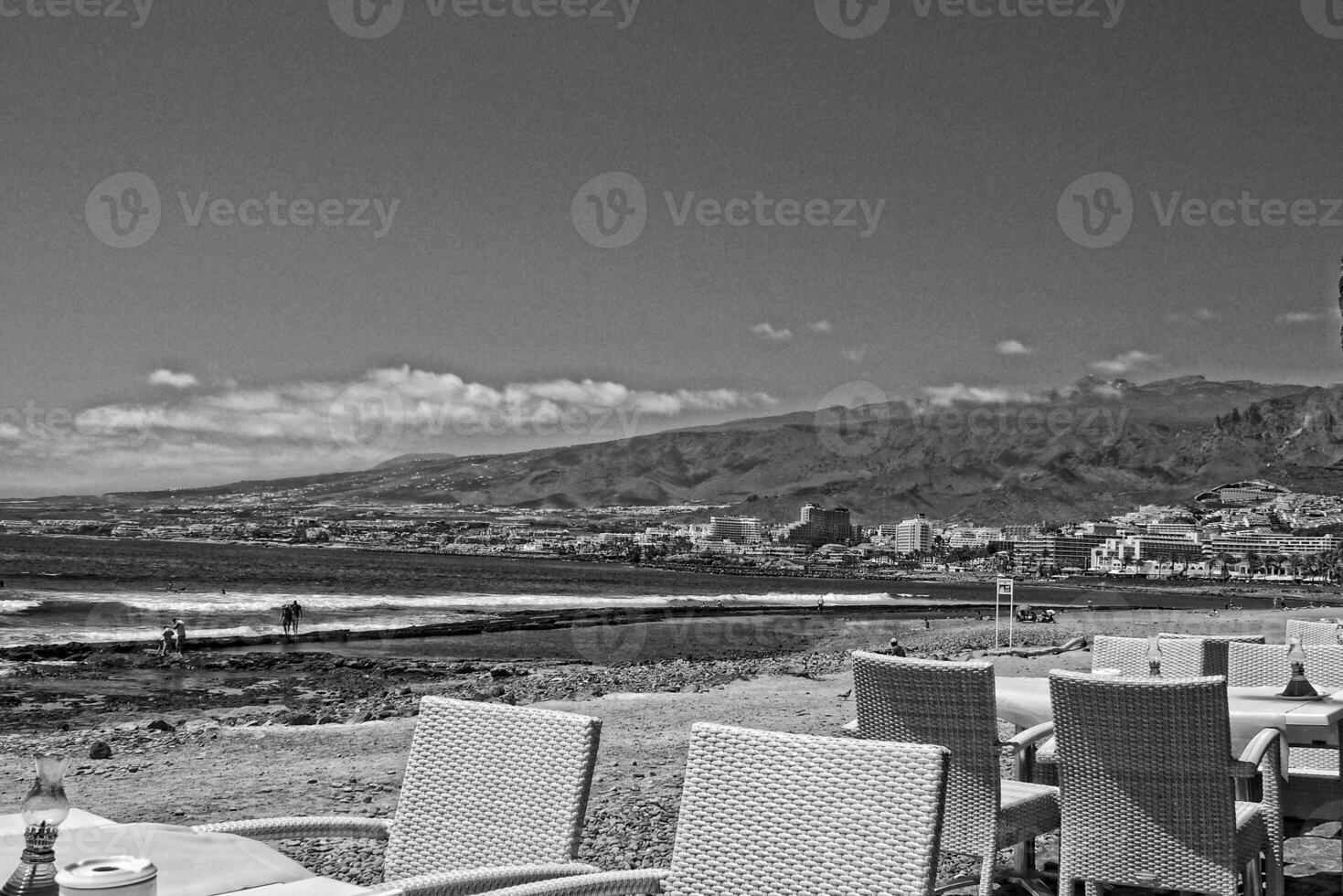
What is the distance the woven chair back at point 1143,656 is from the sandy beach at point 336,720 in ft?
3.30

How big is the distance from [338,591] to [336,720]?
Answer: 1740 inches

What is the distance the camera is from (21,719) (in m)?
13.6

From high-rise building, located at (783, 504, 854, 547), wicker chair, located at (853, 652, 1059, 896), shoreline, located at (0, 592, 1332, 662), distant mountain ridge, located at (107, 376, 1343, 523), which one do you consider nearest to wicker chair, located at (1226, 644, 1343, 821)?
wicker chair, located at (853, 652, 1059, 896)

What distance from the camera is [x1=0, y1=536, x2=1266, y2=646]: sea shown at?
119 feet

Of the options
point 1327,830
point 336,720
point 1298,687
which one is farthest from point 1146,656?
point 336,720

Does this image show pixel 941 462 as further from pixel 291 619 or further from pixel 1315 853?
pixel 1315 853

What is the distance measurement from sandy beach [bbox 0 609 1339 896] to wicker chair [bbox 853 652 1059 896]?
169cm

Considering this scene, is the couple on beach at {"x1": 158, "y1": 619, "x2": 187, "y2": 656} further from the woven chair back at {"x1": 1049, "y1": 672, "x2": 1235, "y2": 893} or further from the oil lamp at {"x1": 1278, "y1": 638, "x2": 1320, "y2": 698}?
the woven chair back at {"x1": 1049, "y1": 672, "x2": 1235, "y2": 893}

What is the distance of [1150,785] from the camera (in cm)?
326

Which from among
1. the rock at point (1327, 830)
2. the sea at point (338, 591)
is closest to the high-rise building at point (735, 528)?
the sea at point (338, 591)

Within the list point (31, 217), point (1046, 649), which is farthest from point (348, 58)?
point (31, 217)

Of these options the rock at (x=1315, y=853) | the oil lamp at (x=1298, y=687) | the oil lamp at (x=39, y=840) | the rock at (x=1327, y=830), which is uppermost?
the oil lamp at (x=39, y=840)

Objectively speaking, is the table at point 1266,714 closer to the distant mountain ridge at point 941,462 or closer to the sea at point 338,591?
the sea at point 338,591

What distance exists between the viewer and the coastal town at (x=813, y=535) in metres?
94.4
